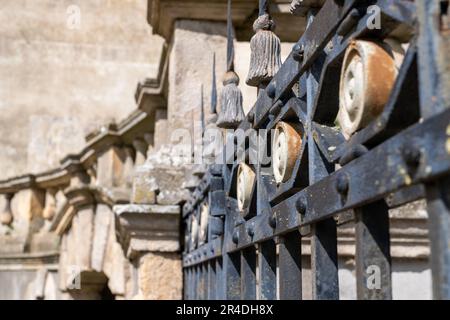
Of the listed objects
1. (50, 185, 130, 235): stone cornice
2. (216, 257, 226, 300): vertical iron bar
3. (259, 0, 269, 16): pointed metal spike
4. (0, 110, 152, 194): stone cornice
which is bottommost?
(216, 257, 226, 300): vertical iron bar

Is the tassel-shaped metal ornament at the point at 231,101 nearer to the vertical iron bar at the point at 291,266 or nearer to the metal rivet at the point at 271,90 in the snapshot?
the metal rivet at the point at 271,90

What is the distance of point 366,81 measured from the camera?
29.6 inches

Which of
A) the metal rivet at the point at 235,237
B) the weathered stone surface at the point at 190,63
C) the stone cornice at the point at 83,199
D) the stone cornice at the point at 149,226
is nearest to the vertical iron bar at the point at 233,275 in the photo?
the metal rivet at the point at 235,237

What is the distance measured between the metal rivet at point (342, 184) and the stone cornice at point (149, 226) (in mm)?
2224

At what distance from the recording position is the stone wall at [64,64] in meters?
10.1

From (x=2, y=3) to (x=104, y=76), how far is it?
1912 mm

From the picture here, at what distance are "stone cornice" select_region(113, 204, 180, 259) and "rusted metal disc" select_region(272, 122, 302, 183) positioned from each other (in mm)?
1903

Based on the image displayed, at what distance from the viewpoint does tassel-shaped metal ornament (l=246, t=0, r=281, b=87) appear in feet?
4.20

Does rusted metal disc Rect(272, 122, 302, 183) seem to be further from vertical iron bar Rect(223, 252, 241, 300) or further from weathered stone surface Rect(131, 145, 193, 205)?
weathered stone surface Rect(131, 145, 193, 205)

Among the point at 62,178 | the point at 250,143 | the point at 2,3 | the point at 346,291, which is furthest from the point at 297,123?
the point at 2,3

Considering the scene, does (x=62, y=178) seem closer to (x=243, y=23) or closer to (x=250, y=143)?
(x=243, y=23)

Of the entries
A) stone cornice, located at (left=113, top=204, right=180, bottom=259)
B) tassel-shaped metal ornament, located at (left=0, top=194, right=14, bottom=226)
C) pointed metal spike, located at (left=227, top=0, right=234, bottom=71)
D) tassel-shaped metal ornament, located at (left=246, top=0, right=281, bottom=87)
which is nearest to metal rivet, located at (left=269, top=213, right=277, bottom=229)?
tassel-shaped metal ornament, located at (left=246, top=0, right=281, bottom=87)

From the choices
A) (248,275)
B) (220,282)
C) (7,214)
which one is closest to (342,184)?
(248,275)

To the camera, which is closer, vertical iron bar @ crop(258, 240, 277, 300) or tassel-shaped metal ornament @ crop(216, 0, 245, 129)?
vertical iron bar @ crop(258, 240, 277, 300)
